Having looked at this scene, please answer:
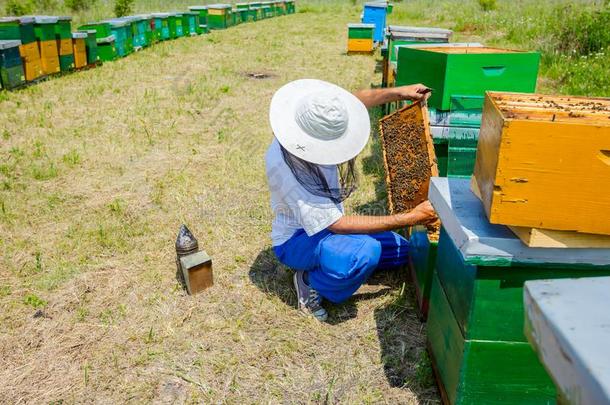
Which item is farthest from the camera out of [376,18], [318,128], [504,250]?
[376,18]

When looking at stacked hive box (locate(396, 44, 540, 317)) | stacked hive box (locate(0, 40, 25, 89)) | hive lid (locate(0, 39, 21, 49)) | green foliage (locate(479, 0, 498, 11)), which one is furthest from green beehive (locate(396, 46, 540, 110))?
green foliage (locate(479, 0, 498, 11))

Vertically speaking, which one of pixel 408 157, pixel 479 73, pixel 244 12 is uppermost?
pixel 244 12

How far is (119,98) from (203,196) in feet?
11.5

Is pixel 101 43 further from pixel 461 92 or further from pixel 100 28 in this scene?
pixel 461 92

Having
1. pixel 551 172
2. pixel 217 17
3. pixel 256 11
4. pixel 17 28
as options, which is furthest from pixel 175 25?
pixel 551 172

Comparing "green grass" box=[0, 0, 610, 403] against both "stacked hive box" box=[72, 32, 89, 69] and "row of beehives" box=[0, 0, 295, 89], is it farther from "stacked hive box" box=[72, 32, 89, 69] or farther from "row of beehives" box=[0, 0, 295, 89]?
"stacked hive box" box=[72, 32, 89, 69]

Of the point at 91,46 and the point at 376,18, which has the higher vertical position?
the point at 376,18

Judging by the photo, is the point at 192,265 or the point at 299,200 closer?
the point at 299,200

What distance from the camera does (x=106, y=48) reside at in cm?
898

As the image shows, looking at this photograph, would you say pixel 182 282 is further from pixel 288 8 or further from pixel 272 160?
pixel 288 8

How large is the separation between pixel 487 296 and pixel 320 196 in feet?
3.05

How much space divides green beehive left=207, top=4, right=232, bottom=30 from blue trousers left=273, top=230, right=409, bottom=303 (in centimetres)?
1378

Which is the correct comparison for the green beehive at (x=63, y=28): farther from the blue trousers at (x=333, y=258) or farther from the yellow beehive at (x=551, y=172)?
the yellow beehive at (x=551, y=172)

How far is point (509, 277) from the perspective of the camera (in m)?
1.56
